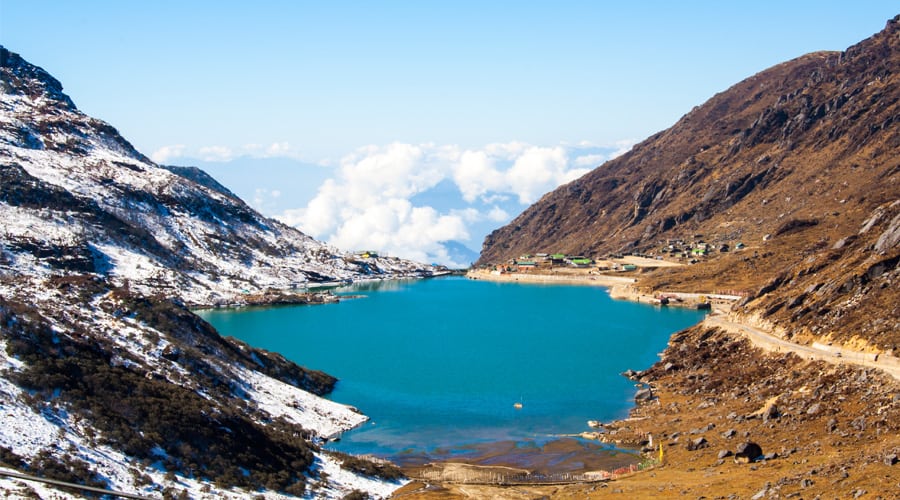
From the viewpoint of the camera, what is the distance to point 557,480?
58.3 metres

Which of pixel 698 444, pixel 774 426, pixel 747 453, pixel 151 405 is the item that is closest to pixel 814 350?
pixel 774 426

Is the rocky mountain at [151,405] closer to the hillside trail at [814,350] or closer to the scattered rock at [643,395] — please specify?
the scattered rock at [643,395]

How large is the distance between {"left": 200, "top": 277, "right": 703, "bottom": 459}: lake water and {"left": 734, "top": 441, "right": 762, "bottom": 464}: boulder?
1796cm

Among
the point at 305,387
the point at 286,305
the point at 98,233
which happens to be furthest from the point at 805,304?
the point at 98,233

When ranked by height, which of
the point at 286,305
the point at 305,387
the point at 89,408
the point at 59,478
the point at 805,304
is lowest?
the point at 59,478

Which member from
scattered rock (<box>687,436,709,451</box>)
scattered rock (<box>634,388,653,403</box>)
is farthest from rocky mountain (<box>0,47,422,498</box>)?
scattered rock (<box>634,388,653,403</box>)

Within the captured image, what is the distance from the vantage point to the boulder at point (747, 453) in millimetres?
56281

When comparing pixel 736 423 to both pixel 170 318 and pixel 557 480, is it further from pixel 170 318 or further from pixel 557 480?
pixel 170 318

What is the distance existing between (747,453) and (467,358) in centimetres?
6017

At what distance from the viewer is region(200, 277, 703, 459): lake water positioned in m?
75.4

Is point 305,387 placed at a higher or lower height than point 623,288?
lower

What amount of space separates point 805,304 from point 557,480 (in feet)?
144

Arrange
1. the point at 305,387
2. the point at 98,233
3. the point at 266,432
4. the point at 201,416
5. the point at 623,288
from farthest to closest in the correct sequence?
A: the point at 623,288 < the point at 98,233 < the point at 305,387 < the point at 266,432 < the point at 201,416

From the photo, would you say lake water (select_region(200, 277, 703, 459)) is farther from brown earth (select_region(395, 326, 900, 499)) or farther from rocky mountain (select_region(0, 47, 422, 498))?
brown earth (select_region(395, 326, 900, 499))
